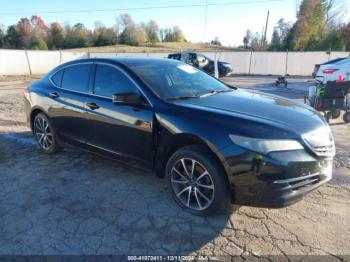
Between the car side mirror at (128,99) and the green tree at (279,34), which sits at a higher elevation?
the green tree at (279,34)

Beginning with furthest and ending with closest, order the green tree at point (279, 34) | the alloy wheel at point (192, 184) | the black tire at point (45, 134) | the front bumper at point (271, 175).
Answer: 1. the green tree at point (279, 34)
2. the black tire at point (45, 134)
3. the alloy wheel at point (192, 184)
4. the front bumper at point (271, 175)

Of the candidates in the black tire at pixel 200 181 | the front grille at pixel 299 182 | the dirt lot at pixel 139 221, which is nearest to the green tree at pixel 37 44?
the dirt lot at pixel 139 221

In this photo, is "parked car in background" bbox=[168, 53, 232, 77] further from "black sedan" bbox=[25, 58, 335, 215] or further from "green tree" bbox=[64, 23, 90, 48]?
"green tree" bbox=[64, 23, 90, 48]

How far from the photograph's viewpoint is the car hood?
2.96 metres

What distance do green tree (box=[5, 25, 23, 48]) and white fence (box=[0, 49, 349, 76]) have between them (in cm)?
4822

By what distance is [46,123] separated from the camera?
5039 mm

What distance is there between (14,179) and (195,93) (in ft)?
9.16

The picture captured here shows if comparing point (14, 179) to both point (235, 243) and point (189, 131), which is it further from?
point (235, 243)

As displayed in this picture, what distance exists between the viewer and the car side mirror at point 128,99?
3.39m

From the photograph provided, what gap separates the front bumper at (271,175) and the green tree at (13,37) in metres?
76.6

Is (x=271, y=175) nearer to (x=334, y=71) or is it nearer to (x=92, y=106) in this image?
(x=92, y=106)

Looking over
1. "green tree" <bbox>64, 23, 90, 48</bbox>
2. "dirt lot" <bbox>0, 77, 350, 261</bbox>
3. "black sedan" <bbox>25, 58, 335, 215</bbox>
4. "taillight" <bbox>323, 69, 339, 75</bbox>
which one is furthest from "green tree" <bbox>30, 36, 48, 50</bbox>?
"dirt lot" <bbox>0, 77, 350, 261</bbox>

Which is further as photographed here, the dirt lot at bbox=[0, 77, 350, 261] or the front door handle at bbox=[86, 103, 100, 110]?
the front door handle at bbox=[86, 103, 100, 110]

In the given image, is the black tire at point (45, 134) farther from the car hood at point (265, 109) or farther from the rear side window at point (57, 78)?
the car hood at point (265, 109)
